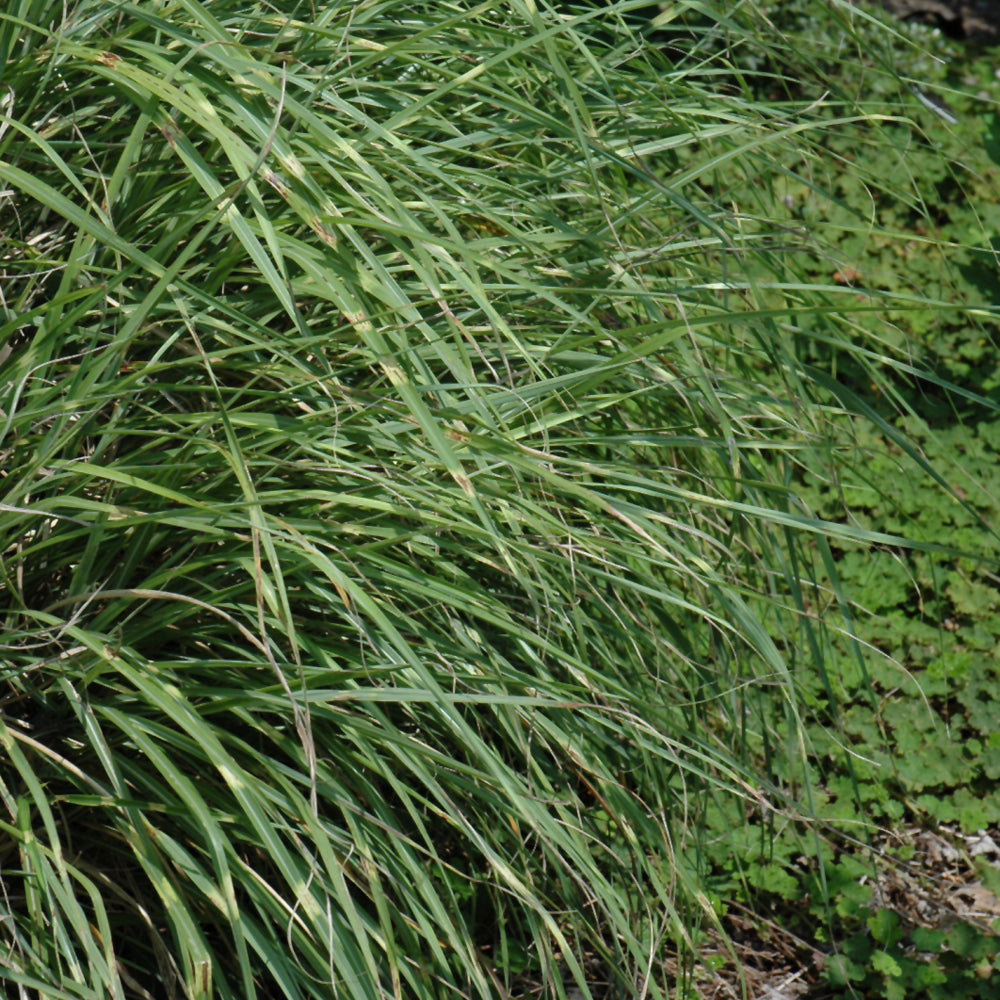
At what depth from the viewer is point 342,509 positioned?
74.0 inches

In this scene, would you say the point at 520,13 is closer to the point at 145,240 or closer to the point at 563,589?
the point at 145,240

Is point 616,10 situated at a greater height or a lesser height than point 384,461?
greater

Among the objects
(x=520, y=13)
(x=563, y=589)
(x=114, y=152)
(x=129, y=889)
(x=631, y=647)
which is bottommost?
(x=129, y=889)

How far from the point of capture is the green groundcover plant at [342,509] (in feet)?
5.41

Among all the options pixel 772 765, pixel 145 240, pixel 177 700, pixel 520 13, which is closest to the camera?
pixel 177 700

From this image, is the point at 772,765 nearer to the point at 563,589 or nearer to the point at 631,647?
the point at 631,647

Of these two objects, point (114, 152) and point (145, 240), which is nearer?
point (145, 240)

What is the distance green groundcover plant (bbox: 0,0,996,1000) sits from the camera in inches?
64.9

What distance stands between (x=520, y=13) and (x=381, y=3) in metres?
0.39

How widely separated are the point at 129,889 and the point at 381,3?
1499 millimetres

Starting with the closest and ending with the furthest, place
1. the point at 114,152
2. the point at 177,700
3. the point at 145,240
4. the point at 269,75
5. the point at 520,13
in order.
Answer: the point at 177,700, the point at 269,75, the point at 520,13, the point at 145,240, the point at 114,152

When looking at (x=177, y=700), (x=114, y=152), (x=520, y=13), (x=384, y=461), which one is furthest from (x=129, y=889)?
(x=520, y=13)

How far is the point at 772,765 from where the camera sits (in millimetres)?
2543

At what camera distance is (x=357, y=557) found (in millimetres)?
1795
